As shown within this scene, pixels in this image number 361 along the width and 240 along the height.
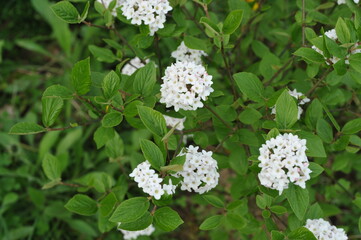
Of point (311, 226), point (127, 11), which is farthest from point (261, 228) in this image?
point (127, 11)

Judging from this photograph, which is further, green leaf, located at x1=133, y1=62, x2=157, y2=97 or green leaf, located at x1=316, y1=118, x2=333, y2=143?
green leaf, located at x1=316, y1=118, x2=333, y2=143

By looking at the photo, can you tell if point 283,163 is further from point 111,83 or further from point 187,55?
point 187,55

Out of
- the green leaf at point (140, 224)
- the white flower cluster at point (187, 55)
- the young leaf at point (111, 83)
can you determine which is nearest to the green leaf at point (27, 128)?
the young leaf at point (111, 83)

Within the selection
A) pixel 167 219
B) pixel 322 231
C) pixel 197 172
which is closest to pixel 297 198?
pixel 322 231

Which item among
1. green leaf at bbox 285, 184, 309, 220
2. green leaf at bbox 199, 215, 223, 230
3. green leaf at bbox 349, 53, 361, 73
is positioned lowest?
green leaf at bbox 199, 215, 223, 230

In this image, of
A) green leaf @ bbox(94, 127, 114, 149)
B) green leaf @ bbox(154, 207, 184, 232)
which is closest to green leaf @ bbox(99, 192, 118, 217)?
green leaf @ bbox(94, 127, 114, 149)

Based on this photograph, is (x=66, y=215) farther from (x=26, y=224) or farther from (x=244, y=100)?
(x=244, y=100)

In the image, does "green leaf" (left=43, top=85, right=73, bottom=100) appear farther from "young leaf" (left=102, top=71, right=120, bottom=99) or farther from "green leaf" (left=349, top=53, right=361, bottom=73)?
"green leaf" (left=349, top=53, right=361, bottom=73)

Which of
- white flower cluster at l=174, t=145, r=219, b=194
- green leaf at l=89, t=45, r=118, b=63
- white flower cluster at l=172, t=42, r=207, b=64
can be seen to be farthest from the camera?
green leaf at l=89, t=45, r=118, b=63
